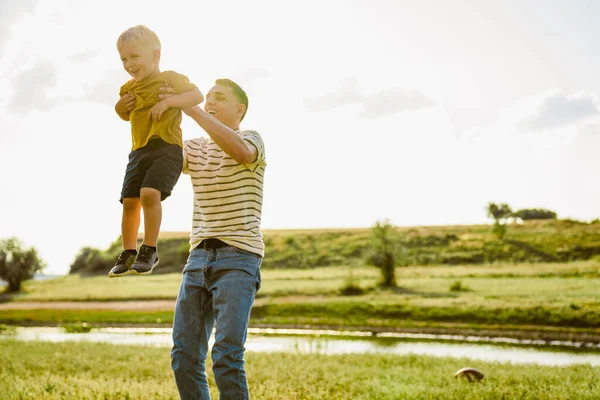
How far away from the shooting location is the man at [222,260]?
4.25 m

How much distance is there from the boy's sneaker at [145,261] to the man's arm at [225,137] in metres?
0.83

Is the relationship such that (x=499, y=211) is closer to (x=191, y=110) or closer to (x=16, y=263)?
(x=16, y=263)

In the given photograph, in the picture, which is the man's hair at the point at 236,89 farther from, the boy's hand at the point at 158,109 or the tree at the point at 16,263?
the tree at the point at 16,263

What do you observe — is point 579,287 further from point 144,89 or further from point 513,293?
point 144,89

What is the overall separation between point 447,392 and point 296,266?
62759 millimetres

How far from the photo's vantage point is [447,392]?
923 cm

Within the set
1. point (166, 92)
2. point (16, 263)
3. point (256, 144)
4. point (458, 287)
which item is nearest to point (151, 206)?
point (166, 92)

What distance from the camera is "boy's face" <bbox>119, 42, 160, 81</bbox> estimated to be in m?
3.39

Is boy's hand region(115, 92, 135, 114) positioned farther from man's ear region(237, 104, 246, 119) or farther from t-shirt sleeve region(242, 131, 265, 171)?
man's ear region(237, 104, 246, 119)

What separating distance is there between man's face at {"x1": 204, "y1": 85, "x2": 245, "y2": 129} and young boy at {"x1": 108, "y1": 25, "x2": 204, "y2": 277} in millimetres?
859

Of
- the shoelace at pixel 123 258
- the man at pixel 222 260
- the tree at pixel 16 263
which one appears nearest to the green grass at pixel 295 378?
the man at pixel 222 260

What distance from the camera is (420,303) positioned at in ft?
110

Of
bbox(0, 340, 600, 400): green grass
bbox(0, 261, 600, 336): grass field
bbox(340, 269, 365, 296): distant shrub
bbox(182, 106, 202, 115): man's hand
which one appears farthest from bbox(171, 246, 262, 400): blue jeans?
bbox(340, 269, 365, 296): distant shrub

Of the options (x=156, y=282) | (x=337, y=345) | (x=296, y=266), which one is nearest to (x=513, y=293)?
(x=337, y=345)
